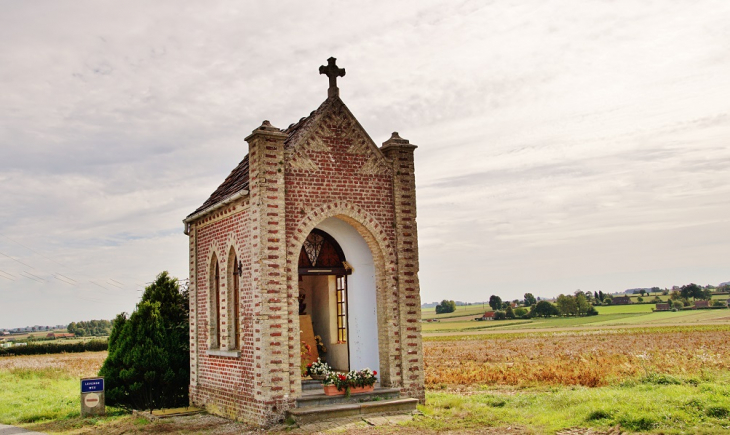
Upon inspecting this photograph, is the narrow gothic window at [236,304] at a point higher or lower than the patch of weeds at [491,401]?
higher

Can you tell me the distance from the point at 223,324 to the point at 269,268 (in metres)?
3.04

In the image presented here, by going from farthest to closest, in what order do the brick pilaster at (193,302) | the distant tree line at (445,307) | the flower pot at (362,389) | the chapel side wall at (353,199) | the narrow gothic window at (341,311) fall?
1. the distant tree line at (445,307)
2. the brick pilaster at (193,302)
3. the narrow gothic window at (341,311)
4. the chapel side wall at (353,199)
5. the flower pot at (362,389)

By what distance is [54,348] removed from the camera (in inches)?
2183

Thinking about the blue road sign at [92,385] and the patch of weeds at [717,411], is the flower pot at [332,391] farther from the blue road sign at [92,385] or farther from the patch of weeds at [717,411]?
the blue road sign at [92,385]

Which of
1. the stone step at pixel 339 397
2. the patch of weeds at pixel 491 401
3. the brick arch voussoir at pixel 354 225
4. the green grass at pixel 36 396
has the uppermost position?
the brick arch voussoir at pixel 354 225

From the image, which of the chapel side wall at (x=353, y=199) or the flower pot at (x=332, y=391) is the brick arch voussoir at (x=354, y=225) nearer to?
the chapel side wall at (x=353, y=199)

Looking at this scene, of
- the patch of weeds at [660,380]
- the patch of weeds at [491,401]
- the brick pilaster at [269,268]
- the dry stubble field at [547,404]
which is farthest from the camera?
the patch of weeds at [660,380]

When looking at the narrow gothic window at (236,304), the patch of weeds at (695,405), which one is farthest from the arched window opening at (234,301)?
the patch of weeds at (695,405)

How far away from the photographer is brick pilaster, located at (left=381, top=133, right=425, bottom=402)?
14.4 metres

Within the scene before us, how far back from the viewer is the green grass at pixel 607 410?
11.2 m

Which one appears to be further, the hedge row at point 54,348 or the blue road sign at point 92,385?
the hedge row at point 54,348

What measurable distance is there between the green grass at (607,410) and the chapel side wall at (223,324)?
3.97m

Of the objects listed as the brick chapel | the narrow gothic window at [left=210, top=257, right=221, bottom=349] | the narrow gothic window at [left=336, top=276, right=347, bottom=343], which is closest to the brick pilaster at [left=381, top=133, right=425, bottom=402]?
the brick chapel

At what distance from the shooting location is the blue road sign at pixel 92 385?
16.7 m
